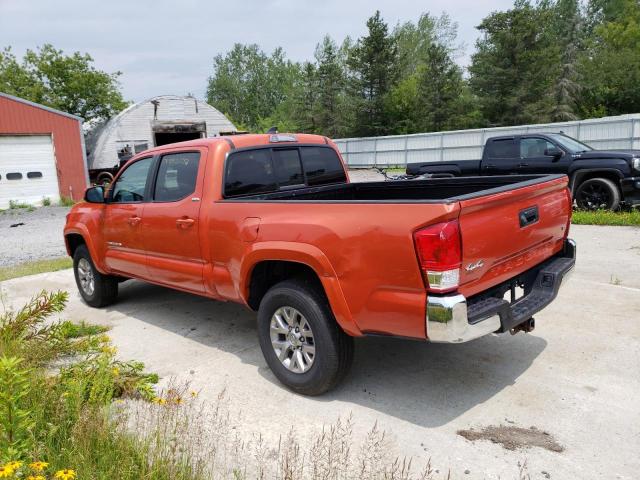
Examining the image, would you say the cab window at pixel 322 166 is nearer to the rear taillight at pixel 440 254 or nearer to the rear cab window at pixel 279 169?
the rear cab window at pixel 279 169

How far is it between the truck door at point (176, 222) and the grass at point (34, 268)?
4.56 m

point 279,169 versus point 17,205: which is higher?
point 279,169

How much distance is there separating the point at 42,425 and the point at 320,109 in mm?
49637

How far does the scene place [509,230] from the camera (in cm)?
332

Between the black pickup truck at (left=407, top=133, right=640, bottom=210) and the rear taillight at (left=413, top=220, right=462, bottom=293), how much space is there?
914cm

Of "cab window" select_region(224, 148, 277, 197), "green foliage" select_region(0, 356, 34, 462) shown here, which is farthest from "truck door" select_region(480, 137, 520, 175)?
"green foliage" select_region(0, 356, 34, 462)

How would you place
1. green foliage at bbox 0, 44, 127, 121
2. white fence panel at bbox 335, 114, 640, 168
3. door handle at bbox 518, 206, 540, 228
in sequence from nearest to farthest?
door handle at bbox 518, 206, 540, 228 → white fence panel at bbox 335, 114, 640, 168 → green foliage at bbox 0, 44, 127, 121

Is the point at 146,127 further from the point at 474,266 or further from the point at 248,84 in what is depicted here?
the point at 248,84

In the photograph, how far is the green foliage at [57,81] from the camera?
1517 inches

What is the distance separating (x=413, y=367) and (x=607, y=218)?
7.75 meters

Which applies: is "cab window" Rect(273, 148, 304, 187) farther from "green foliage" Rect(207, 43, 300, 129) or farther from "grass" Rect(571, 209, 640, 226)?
"green foliage" Rect(207, 43, 300, 129)

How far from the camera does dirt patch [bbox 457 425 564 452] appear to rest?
2972 mm

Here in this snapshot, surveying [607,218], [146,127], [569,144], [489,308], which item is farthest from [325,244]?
[146,127]

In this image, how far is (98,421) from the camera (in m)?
2.82
